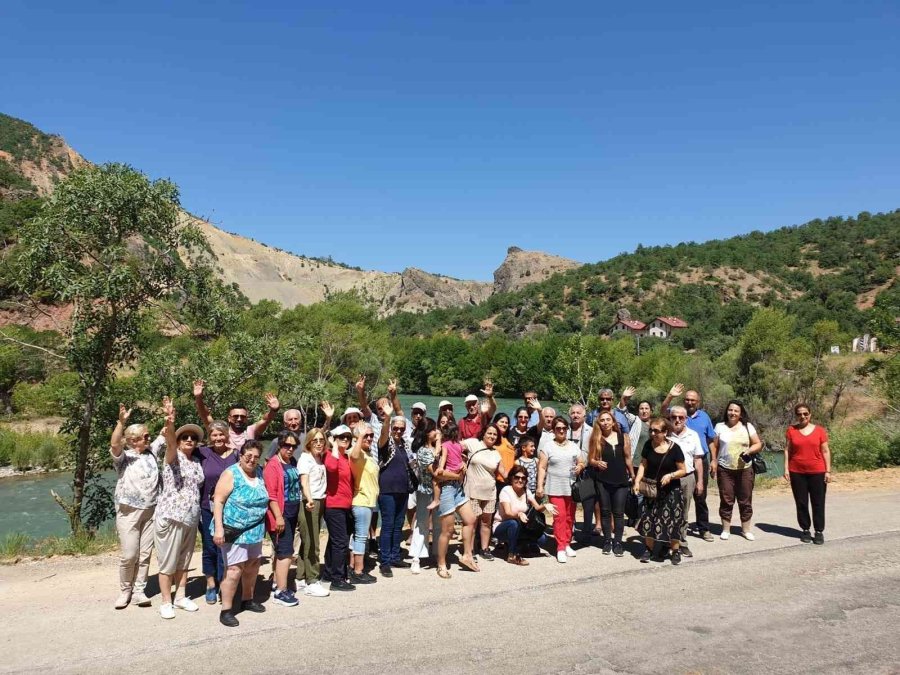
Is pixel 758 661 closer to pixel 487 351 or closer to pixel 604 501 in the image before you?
pixel 604 501

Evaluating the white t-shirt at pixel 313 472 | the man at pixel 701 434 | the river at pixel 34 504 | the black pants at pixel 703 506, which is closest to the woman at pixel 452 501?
the white t-shirt at pixel 313 472

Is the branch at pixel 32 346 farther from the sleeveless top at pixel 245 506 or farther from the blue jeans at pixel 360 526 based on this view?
the blue jeans at pixel 360 526

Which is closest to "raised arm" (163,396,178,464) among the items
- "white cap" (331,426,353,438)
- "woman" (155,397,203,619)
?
"woman" (155,397,203,619)

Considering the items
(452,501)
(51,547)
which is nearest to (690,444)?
(452,501)

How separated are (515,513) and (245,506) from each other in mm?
3358

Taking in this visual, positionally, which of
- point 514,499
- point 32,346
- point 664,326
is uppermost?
point 664,326

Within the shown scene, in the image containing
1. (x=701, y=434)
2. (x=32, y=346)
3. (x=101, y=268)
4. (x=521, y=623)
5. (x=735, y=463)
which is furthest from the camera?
(x=32, y=346)

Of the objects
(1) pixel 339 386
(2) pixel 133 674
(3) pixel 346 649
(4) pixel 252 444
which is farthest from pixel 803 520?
(1) pixel 339 386

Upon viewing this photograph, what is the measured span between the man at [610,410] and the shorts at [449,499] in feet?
6.60

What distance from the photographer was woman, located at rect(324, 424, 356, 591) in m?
6.30

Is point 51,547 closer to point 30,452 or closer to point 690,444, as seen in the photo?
point 690,444

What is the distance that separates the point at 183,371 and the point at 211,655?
23.0ft

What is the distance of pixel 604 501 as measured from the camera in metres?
7.34

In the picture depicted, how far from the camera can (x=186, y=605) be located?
566 cm
